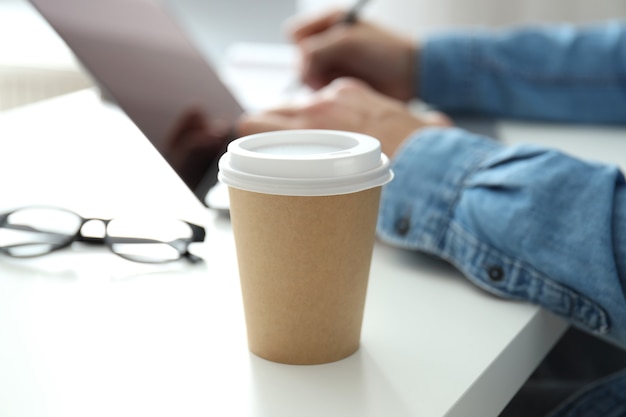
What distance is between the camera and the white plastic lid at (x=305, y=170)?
398mm

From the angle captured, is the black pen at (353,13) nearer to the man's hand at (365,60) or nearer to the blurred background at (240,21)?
the man's hand at (365,60)

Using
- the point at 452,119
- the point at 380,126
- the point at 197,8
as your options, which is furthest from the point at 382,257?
the point at 197,8

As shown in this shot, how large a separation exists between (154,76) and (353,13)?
524mm

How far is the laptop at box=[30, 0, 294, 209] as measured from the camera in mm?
608

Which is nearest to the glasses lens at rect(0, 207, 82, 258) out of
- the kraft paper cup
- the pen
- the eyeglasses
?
the eyeglasses

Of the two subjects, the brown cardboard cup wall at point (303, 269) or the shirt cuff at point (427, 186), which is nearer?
the brown cardboard cup wall at point (303, 269)

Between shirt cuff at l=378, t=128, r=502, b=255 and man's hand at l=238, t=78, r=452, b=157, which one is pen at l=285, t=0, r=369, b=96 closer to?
man's hand at l=238, t=78, r=452, b=157

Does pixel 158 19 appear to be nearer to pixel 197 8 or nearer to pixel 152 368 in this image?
pixel 152 368

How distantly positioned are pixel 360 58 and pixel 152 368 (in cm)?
76

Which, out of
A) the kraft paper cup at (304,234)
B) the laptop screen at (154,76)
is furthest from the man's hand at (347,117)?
the kraft paper cup at (304,234)

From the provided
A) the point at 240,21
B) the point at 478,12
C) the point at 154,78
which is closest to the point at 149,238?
the point at 154,78

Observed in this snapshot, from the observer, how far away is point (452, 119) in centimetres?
108

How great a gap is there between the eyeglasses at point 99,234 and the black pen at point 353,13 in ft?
2.00

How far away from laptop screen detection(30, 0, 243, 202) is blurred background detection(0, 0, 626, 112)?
39.1 inches
